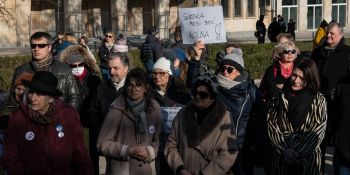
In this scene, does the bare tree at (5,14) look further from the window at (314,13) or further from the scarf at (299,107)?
the window at (314,13)

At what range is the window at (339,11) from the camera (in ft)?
178

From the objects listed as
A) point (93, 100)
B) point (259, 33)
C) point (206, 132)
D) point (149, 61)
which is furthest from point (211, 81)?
point (259, 33)

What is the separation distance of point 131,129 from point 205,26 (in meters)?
3.92

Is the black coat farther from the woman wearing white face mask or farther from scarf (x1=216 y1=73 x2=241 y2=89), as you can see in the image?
scarf (x1=216 y1=73 x2=241 y2=89)

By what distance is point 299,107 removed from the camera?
628 cm

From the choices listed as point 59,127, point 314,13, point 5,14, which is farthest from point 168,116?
point 314,13

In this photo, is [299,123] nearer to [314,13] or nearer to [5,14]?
[5,14]

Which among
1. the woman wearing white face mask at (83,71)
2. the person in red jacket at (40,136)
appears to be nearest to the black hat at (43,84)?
the person in red jacket at (40,136)

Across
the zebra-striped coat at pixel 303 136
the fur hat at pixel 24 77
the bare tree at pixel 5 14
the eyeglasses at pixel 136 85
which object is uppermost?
the bare tree at pixel 5 14

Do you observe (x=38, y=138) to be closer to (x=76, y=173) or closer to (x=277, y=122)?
(x=76, y=173)

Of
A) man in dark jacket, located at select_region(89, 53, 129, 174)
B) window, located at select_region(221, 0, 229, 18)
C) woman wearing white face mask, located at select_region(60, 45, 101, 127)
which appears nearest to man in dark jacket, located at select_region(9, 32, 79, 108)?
man in dark jacket, located at select_region(89, 53, 129, 174)

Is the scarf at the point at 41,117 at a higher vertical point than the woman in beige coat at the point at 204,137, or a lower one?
higher

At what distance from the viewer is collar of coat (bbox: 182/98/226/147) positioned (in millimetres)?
5977

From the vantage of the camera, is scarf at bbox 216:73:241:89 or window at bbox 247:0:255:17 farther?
window at bbox 247:0:255:17
